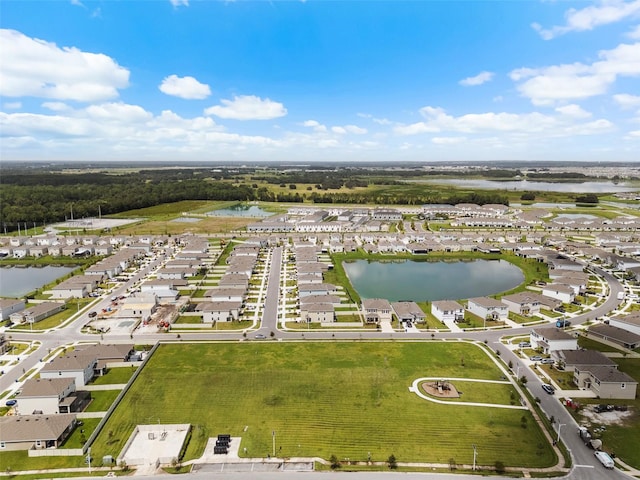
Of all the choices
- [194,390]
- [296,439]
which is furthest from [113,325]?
[296,439]

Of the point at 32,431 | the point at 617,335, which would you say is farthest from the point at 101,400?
the point at 617,335

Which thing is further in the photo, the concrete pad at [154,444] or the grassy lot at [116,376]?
the grassy lot at [116,376]

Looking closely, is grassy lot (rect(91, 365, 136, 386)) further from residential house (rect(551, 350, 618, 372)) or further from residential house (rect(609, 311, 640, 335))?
residential house (rect(609, 311, 640, 335))

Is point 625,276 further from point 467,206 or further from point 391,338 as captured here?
point 467,206

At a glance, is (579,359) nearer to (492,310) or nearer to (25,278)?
(492,310)

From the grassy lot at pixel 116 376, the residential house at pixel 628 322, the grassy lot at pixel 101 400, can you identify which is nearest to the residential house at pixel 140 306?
the grassy lot at pixel 116 376

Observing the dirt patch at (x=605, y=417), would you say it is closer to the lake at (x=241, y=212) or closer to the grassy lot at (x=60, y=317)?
the grassy lot at (x=60, y=317)

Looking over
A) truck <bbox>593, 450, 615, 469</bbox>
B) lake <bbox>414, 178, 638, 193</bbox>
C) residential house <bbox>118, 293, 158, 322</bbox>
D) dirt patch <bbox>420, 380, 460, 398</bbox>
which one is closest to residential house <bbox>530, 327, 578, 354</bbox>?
dirt patch <bbox>420, 380, 460, 398</bbox>
